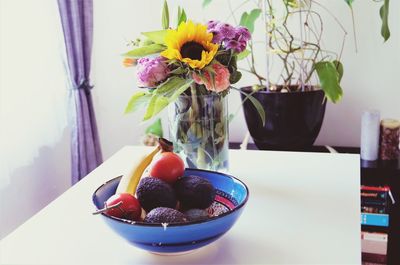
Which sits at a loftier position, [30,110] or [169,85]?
[169,85]

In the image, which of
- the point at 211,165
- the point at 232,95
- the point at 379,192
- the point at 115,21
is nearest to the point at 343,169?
the point at 211,165

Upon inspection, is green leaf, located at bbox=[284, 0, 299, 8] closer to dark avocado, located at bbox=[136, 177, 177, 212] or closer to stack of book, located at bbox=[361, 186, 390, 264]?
stack of book, located at bbox=[361, 186, 390, 264]

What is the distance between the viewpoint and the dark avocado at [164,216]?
67 cm

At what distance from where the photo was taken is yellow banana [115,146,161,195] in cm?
84

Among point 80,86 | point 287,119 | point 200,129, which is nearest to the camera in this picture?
point 200,129

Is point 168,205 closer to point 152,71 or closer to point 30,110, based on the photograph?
point 152,71

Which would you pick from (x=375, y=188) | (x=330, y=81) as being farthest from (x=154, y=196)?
(x=375, y=188)

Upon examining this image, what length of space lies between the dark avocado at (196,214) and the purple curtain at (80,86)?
1128 mm

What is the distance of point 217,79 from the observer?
91cm

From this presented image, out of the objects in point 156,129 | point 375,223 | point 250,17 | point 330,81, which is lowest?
point 375,223

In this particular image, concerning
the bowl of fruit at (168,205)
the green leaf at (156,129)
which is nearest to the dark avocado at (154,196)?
the bowl of fruit at (168,205)

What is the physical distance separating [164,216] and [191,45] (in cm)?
39

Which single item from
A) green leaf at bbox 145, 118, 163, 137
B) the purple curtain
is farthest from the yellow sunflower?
green leaf at bbox 145, 118, 163, 137

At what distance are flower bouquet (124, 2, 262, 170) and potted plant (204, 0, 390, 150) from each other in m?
0.57
